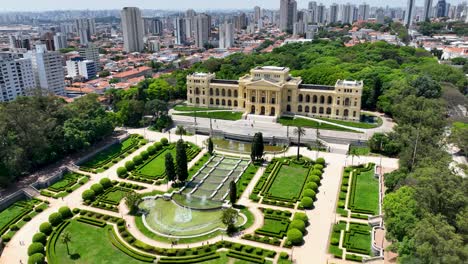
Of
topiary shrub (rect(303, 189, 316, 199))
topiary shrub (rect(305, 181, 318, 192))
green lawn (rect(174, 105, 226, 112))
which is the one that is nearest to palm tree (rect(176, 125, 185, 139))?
green lawn (rect(174, 105, 226, 112))

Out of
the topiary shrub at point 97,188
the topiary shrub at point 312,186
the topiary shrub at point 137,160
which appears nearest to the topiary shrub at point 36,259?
the topiary shrub at point 97,188

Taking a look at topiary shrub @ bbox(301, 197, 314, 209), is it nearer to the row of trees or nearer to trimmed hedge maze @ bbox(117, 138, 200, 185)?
trimmed hedge maze @ bbox(117, 138, 200, 185)

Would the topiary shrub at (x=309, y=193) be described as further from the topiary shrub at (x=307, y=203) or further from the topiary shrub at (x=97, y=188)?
A: the topiary shrub at (x=97, y=188)

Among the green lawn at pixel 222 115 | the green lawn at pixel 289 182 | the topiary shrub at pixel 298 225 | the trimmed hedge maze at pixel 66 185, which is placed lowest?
the trimmed hedge maze at pixel 66 185

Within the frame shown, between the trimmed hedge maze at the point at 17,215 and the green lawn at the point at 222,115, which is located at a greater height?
the green lawn at the point at 222,115

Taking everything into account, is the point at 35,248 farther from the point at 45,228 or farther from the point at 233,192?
the point at 233,192

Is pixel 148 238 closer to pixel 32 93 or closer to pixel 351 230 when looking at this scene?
pixel 351 230
